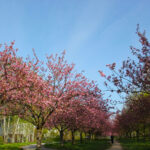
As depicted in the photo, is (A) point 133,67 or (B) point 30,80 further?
(B) point 30,80

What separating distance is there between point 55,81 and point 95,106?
436 centimetres

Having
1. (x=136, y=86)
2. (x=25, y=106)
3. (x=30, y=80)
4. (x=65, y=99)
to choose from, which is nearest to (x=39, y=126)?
(x=25, y=106)

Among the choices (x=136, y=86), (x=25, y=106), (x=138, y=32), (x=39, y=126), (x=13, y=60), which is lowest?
(x=39, y=126)

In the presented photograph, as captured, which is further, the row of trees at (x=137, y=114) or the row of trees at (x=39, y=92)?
the row of trees at (x=137, y=114)

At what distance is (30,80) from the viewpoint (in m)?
12.7

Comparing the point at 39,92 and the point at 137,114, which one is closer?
the point at 39,92

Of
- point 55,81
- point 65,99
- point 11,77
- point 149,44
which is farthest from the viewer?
point 55,81

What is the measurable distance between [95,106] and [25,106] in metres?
6.25

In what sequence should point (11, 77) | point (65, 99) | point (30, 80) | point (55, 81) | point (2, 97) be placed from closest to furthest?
point (2, 97)
point (11, 77)
point (30, 80)
point (65, 99)
point (55, 81)

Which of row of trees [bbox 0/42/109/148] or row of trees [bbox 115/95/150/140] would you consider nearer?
row of trees [bbox 0/42/109/148]

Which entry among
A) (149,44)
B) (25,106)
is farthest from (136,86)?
(25,106)

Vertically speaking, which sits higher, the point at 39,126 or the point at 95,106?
the point at 95,106

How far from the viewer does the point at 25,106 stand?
1534cm

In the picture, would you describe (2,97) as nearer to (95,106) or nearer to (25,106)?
(25,106)
